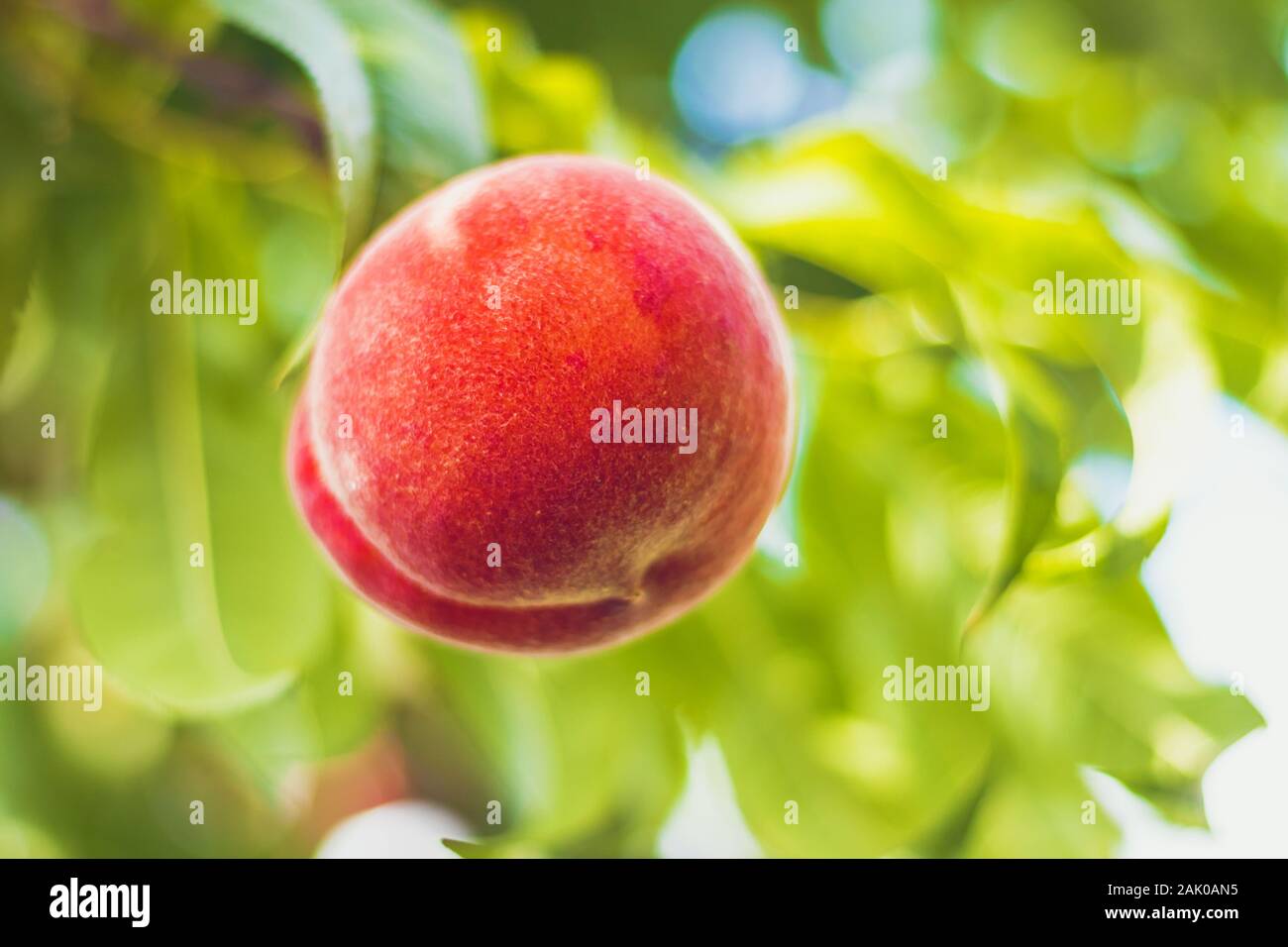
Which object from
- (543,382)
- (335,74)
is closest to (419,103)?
(335,74)

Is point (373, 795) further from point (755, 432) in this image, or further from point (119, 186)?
point (755, 432)

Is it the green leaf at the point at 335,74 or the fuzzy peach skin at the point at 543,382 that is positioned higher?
the green leaf at the point at 335,74

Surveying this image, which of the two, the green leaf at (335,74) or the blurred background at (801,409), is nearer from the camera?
the green leaf at (335,74)

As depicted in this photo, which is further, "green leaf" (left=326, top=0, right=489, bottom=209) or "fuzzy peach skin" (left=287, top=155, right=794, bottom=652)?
"green leaf" (left=326, top=0, right=489, bottom=209)

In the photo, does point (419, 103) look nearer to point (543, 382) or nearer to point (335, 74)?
point (335, 74)
